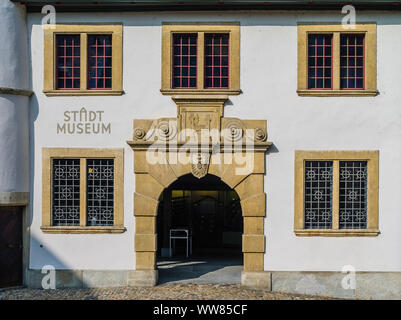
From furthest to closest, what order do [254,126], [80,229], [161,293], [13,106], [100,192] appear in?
[100,192] → [80,229] → [254,126] → [13,106] → [161,293]

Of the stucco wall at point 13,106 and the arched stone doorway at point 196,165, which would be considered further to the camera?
the arched stone doorway at point 196,165

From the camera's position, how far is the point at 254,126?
10609 millimetres

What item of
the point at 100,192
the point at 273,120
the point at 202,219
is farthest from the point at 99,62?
the point at 202,219

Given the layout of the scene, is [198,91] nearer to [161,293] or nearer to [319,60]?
[319,60]

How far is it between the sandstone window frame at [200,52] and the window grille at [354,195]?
11.5 ft

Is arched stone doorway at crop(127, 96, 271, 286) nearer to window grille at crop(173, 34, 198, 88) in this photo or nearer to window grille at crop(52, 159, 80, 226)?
window grille at crop(173, 34, 198, 88)

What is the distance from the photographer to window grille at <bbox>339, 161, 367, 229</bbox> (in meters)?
10.7

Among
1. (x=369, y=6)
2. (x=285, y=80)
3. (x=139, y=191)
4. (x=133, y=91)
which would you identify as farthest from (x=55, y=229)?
(x=369, y=6)

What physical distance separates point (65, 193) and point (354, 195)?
7.56 meters

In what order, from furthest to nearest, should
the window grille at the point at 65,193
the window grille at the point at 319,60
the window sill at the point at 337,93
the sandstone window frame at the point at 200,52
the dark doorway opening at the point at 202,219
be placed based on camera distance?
the dark doorway opening at the point at 202,219, the window grille at the point at 65,193, the window grille at the point at 319,60, the sandstone window frame at the point at 200,52, the window sill at the point at 337,93

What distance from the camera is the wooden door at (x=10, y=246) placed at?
10586 mm

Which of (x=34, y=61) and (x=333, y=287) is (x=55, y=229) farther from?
(x=333, y=287)

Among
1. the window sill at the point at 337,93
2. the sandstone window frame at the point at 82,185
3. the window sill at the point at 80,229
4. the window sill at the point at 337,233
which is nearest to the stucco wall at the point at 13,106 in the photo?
the sandstone window frame at the point at 82,185

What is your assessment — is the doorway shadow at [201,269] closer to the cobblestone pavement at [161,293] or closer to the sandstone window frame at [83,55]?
the cobblestone pavement at [161,293]
